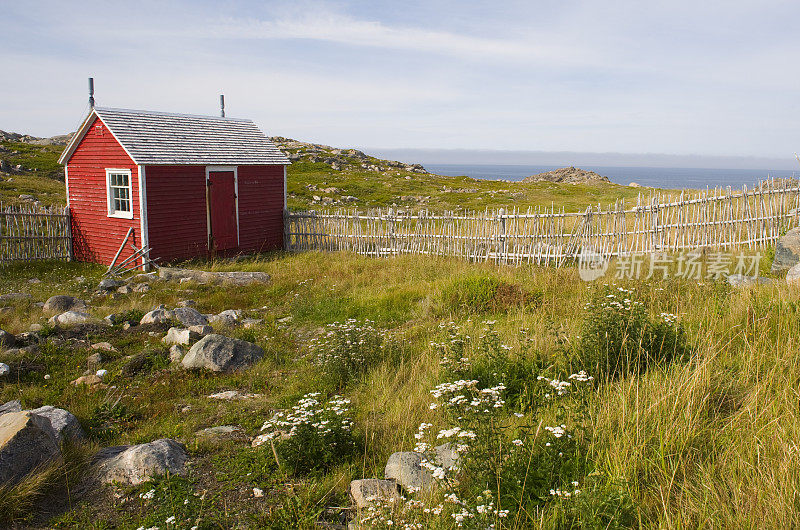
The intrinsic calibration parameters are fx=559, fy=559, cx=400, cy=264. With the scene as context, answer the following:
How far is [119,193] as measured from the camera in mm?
15039

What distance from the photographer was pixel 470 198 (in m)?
35.5

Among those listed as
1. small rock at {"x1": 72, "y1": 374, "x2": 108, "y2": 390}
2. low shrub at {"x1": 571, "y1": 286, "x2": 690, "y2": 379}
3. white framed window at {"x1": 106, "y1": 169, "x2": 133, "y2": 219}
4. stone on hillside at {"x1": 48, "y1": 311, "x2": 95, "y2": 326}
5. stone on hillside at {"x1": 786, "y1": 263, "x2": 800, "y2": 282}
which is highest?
white framed window at {"x1": 106, "y1": 169, "x2": 133, "y2": 219}

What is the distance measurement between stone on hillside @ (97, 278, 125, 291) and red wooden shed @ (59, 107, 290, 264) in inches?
78.0

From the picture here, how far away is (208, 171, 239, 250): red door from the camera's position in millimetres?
15859

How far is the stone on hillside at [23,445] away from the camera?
13.1 ft

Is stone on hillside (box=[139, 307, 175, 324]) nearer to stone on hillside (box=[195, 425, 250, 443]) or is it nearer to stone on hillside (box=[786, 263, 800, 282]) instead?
stone on hillside (box=[195, 425, 250, 443])

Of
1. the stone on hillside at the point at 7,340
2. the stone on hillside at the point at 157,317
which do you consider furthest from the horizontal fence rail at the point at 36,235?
the stone on hillside at the point at 7,340

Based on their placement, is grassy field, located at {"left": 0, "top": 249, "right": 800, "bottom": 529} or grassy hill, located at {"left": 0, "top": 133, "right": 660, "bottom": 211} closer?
grassy field, located at {"left": 0, "top": 249, "right": 800, "bottom": 529}

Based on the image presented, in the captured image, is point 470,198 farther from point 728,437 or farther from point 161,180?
point 728,437

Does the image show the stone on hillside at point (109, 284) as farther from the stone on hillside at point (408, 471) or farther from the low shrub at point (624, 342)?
the low shrub at point (624, 342)

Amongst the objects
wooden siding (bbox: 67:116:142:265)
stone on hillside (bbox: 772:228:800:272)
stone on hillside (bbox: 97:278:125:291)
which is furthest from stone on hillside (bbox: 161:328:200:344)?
stone on hillside (bbox: 772:228:800:272)

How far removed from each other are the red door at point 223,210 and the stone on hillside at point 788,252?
13.4m

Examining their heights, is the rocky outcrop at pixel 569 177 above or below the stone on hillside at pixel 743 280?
above

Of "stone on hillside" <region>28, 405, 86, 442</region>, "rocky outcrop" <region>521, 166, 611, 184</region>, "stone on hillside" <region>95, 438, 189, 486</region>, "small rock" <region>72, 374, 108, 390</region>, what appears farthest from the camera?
"rocky outcrop" <region>521, 166, 611, 184</region>
